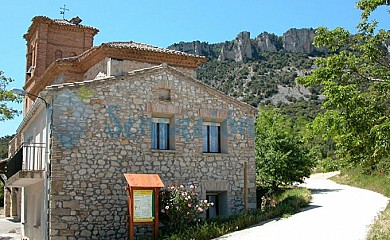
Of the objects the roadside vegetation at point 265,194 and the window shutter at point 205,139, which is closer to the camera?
the roadside vegetation at point 265,194

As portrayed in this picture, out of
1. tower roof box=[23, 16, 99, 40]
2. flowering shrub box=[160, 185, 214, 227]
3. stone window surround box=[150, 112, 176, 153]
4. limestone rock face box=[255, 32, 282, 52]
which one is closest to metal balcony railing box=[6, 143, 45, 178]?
stone window surround box=[150, 112, 176, 153]

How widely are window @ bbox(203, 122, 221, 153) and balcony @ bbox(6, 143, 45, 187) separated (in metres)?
5.63

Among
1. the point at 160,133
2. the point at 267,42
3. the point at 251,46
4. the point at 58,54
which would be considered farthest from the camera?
the point at 267,42

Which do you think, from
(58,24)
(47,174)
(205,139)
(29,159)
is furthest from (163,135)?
(58,24)

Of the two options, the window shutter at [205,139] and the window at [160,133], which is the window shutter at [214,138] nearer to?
the window shutter at [205,139]

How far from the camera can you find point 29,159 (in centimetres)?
1808

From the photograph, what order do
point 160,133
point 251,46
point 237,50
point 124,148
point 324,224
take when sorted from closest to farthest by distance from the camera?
1. point 324,224
2. point 124,148
3. point 160,133
4. point 237,50
5. point 251,46

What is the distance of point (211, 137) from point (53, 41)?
17339 mm

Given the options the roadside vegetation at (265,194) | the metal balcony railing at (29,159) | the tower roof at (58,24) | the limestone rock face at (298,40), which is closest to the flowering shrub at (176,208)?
the roadside vegetation at (265,194)

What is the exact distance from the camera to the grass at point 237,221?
1349cm

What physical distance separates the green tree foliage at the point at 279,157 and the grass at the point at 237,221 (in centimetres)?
245

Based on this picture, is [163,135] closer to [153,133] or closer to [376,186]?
[153,133]

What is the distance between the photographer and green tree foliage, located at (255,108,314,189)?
21266 millimetres

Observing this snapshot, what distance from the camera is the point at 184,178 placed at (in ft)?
52.2
